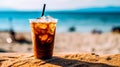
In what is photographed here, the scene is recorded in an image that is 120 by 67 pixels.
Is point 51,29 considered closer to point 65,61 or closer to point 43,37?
point 43,37

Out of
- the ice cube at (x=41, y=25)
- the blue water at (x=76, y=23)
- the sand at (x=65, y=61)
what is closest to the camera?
the sand at (x=65, y=61)

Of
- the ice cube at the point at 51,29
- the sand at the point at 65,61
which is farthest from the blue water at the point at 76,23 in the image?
the ice cube at the point at 51,29

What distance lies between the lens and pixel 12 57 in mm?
3182

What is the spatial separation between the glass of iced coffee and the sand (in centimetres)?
10

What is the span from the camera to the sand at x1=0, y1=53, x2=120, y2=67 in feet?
9.15

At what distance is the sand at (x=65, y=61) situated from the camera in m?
2.79

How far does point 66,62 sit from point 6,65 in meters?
0.57

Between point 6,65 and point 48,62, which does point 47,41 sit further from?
point 6,65

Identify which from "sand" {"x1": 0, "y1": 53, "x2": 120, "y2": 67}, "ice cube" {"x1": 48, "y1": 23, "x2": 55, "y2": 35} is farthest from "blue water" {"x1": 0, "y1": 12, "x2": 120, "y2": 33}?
"ice cube" {"x1": 48, "y1": 23, "x2": 55, "y2": 35}

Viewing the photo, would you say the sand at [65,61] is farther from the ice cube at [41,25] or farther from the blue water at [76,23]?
the blue water at [76,23]

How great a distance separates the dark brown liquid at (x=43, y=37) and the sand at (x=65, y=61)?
0.09m

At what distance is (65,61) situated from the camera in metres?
2.89

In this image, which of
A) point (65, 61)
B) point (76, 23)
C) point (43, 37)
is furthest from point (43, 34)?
point (76, 23)

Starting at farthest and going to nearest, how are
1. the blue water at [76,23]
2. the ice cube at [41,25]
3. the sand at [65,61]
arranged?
the blue water at [76,23], the ice cube at [41,25], the sand at [65,61]
